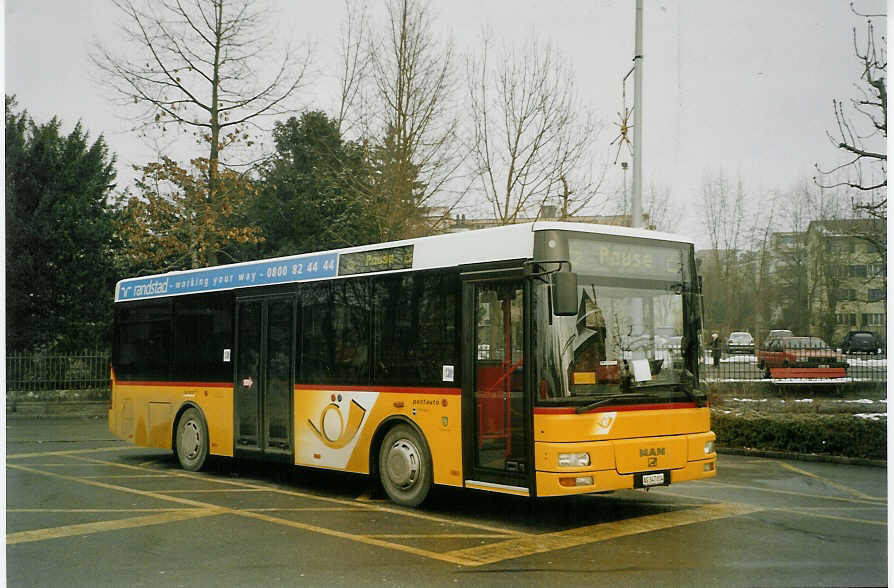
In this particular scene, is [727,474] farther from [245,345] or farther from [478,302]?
[245,345]

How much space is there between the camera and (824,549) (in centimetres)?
803

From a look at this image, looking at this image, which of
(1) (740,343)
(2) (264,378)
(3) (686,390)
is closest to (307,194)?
(1) (740,343)

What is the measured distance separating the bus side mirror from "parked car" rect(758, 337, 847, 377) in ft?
45.7

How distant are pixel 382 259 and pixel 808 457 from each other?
7.82m

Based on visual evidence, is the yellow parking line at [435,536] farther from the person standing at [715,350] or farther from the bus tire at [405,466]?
the person standing at [715,350]

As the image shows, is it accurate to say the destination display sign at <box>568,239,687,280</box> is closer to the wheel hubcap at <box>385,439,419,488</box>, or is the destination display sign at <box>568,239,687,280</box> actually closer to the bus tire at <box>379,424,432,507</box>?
the bus tire at <box>379,424,432,507</box>

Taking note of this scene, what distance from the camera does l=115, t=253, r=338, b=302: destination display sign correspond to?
12.2 metres

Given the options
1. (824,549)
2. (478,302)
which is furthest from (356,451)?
(824,549)

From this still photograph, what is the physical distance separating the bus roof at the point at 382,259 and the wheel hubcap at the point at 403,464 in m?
2.01

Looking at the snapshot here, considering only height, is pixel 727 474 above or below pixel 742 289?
below

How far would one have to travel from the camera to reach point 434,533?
895cm

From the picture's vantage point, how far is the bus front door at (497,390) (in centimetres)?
918

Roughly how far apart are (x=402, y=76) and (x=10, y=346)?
12.5 metres

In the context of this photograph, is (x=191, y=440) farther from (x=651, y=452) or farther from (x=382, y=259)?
(x=651, y=452)
